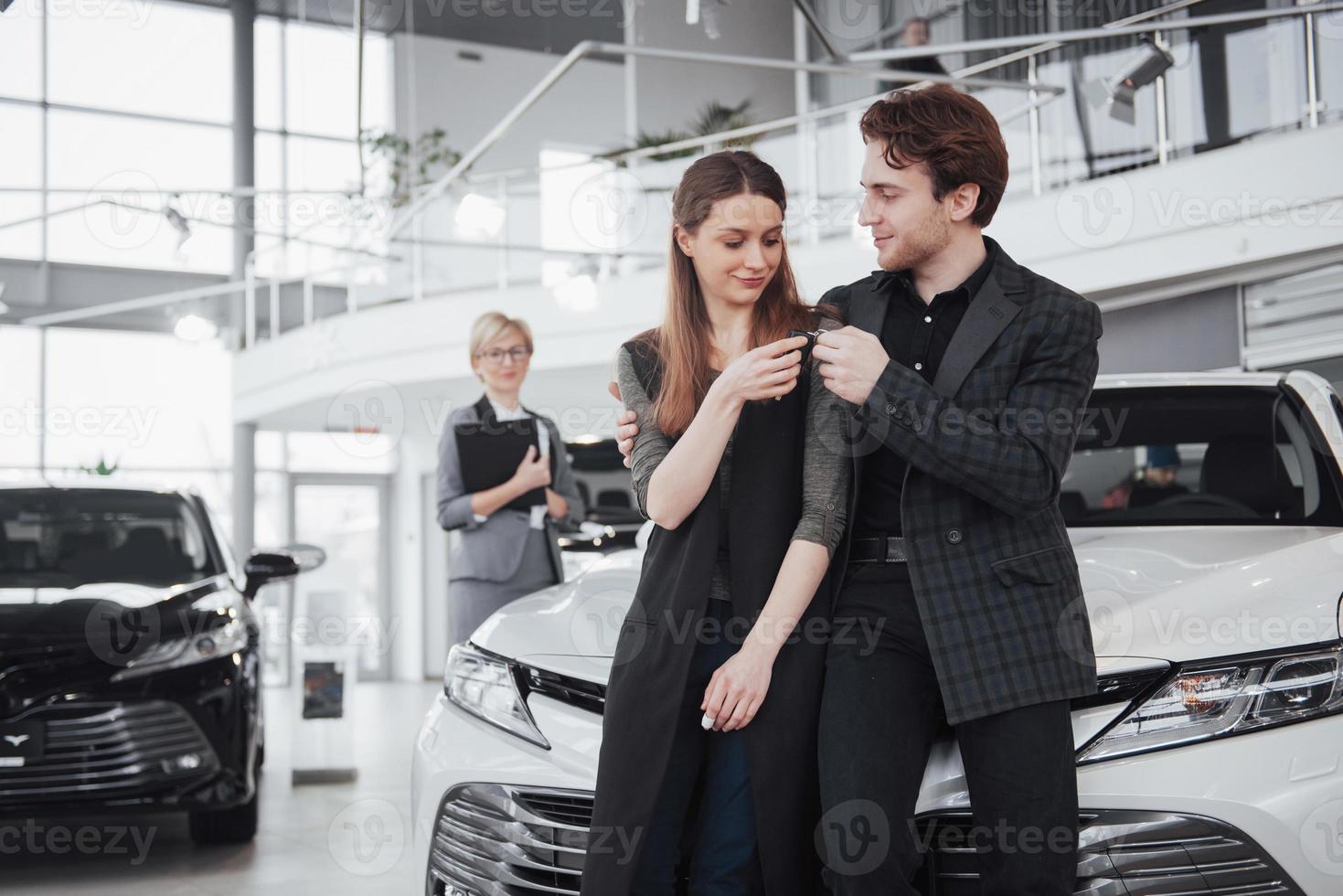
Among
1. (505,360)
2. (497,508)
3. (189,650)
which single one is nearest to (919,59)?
(505,360)

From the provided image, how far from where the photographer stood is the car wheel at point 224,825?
13.9 feet

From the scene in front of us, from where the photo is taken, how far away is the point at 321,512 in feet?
47.6

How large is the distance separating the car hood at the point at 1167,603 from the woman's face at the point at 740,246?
629 millimetres

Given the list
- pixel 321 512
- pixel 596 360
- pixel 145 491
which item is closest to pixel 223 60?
pixel 321 512

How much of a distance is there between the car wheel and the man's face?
3.31 m

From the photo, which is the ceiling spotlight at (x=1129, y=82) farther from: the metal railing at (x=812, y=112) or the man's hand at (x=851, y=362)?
the man's hand at (x=851, y=362)

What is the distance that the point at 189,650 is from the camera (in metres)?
3.98

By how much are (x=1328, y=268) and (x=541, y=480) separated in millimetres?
5138

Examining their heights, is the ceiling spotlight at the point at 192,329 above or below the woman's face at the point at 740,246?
above

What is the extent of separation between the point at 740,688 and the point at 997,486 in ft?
1.51

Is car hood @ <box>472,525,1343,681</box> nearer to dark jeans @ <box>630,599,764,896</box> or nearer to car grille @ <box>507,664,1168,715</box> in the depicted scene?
car grille @ <box>507,664,1168,715</box>

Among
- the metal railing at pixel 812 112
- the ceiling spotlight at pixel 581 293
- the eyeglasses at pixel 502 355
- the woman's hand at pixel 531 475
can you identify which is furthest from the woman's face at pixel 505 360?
the ceiling spotlight at pixel 581 293

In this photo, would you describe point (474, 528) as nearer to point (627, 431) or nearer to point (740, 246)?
point (627, 431)

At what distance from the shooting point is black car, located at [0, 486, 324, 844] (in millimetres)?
3680
